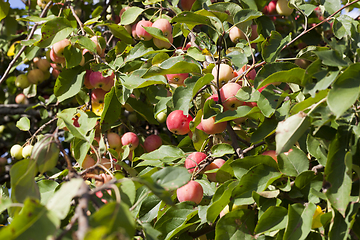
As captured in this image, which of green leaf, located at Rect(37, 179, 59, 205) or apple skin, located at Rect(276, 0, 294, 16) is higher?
apple skin, located at Rect(276, 0, 294, 16)

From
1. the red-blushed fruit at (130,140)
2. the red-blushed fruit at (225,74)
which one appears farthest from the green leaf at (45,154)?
the red-blushed fruit at (130,140)

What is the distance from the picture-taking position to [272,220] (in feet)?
2.68

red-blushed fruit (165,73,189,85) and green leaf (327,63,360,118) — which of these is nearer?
green leaf (327,63,360,118)

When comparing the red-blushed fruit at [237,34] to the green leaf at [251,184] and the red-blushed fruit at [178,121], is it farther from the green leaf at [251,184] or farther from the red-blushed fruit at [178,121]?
the green leaf at [251,184]

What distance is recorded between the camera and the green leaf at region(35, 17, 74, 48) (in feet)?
4.42

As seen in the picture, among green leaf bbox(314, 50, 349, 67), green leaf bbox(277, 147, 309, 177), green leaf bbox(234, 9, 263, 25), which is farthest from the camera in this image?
green leaf bbox(234, 9, 263, 25)

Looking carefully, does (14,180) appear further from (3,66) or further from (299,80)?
(3,66)

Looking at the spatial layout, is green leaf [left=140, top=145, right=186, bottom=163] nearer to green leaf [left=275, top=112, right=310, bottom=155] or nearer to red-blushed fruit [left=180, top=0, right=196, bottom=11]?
green leaf [left=275, top=112, right=310, bottom=155]

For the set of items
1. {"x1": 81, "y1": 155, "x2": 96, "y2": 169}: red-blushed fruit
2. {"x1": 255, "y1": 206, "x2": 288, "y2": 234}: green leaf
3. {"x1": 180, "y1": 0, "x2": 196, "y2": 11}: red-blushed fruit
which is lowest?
{"x1": 81, "y1": 155, "x2": 96, "y2": 169}: red-blushed fruit

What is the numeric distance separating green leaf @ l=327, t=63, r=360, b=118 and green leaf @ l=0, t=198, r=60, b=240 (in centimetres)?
55

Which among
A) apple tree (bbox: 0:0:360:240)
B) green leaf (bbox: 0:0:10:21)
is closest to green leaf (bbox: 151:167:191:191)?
apple tree (bbox: 0:0:360:240)

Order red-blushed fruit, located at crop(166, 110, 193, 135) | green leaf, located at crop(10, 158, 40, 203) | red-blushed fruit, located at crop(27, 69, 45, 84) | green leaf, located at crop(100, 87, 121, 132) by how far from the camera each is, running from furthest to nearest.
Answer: red-blushed fruit, located at crop(27, 69, 45, 84) < green leaf, located at crop(100, 87, 121, 132) < red-blushed fruit, located at crop(166, 110, 193, 135) < green leaf, located at crop(10, 158, 40, 203)

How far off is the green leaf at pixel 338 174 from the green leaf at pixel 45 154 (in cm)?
59

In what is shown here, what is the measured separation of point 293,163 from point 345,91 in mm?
258
